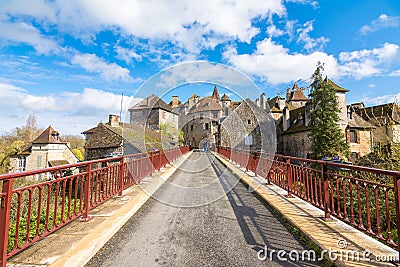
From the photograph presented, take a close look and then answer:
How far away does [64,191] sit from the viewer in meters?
3.09

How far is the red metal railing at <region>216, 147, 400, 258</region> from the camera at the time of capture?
8.61ft

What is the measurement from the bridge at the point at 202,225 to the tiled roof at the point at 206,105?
2476 centimetres

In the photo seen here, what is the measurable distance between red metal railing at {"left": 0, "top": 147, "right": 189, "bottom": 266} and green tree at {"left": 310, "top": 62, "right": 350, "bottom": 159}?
18.2 metres

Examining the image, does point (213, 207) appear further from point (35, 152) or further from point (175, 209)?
point (35, 152)

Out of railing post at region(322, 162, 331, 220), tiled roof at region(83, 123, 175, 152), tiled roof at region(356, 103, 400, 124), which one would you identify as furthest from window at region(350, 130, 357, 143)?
railing post at region(322, 162, 331, 220)

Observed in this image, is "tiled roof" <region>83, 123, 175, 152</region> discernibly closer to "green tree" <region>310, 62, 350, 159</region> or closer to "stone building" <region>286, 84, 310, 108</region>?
"green tree" <region>310, 62, 350, 159</region>

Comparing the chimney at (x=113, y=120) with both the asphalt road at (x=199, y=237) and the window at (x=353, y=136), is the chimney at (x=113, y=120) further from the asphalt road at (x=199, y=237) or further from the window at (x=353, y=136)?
the window at (x=353, y=136)

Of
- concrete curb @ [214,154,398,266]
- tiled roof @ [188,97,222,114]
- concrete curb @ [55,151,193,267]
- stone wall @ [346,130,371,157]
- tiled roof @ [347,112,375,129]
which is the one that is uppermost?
tiled roof @ [188,97,222,114]

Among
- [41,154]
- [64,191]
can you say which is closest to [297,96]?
[41,154]

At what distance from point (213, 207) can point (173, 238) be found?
1.72 meters

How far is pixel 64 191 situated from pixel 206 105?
104ft

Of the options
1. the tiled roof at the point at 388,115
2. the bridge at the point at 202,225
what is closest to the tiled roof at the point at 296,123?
the tiled roof at the point at 388,115

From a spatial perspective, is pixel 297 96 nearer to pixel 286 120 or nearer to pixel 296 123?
pixel 286 120

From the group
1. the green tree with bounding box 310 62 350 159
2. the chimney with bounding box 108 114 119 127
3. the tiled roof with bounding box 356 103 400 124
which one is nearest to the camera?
the tiled roof with bounding box 356 103 400 124
